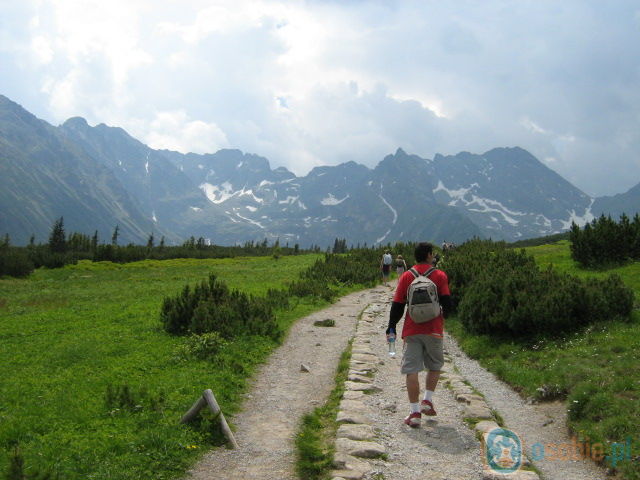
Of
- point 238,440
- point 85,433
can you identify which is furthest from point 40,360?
point 238,440

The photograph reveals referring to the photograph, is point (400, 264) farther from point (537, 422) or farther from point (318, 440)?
point (318, 440)

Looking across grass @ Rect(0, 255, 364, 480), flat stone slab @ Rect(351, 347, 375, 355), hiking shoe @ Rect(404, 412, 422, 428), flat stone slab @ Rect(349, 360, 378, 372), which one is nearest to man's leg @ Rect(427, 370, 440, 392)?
hiking shoe @ Rect(404, 412, 422, 428)

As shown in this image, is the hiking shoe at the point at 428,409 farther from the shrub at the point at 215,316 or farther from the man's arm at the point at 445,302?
A: the shrub at the point at 215,316

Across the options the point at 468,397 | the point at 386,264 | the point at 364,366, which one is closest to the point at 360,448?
the point at 468,397

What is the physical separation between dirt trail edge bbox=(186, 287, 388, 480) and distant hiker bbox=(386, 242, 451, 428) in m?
2.29

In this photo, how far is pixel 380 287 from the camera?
34.5 metres

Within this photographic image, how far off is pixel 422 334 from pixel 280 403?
376 cm

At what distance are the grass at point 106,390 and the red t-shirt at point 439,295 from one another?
12.6ft

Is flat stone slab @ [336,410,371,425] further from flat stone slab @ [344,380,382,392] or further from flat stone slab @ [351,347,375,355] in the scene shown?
flat stone slab @ [351,347,375,355]

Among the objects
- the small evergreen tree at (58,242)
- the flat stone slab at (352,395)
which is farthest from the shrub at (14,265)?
the flat stone slab at (352,395)

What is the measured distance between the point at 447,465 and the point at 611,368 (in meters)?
5.64

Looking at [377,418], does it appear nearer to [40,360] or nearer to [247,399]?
[247,399]

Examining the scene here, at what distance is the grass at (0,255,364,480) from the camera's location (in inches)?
288

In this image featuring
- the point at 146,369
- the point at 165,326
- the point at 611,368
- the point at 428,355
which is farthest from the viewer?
the point at 165,326
